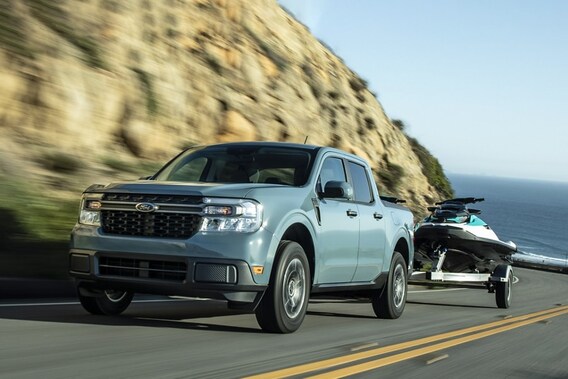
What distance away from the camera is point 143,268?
24.7 ft

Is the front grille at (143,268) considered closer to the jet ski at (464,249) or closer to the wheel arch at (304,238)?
the wheel arch at (304,238)

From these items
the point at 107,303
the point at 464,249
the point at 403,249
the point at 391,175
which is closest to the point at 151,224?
the point at 107,303

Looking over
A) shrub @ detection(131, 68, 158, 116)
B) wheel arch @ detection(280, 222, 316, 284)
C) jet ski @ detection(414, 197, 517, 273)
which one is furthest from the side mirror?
shrub @ detection(131, 68, 158, 116)

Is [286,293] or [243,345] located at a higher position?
[286,293]

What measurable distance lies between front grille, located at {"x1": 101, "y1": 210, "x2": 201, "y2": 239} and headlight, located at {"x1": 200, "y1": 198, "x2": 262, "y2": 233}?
10 cm

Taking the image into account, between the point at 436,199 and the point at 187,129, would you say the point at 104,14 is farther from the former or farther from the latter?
the point at 436,199

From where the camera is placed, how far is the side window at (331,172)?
9129 millimetres

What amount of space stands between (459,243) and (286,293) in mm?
7878

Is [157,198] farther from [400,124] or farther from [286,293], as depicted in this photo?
[400,124]

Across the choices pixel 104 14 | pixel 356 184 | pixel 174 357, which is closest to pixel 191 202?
pixel 174 357

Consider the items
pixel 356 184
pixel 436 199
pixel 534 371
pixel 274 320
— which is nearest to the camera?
pixel 534 371

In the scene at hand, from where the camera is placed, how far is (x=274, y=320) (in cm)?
793

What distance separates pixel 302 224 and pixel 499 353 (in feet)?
7.63

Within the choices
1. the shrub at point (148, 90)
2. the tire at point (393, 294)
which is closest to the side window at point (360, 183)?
the tire at point (393, 294)
